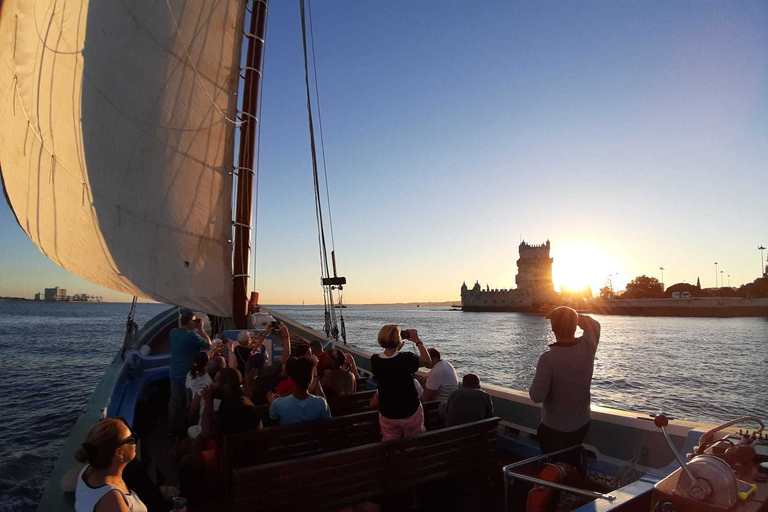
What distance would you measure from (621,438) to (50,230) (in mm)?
5169

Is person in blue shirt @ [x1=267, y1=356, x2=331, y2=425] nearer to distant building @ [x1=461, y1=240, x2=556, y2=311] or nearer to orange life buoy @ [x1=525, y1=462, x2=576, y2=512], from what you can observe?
orange life buoy @ [x1=525, y1=462, x2=576, y2=512]

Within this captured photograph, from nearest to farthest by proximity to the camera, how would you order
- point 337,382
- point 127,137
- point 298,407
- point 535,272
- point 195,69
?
1. point 298,407
2. point 337,382
3. point 127,137
4. point 195,69
5. point 535,272

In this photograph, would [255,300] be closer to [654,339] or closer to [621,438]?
[621,438]

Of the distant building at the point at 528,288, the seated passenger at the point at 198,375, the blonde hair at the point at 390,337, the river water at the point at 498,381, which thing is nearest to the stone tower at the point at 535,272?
the distant building at the point at 528,288

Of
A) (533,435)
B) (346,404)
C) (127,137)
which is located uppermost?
(127,137)

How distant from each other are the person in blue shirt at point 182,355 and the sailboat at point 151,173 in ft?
1.69

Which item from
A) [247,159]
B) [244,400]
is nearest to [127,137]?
[247,159]

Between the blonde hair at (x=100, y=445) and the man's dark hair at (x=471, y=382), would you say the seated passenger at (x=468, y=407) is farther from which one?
the blonde hair at (x=100, y=445)

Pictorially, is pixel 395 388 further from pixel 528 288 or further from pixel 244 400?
pixel 528 288

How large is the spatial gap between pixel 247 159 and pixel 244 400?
5209mm

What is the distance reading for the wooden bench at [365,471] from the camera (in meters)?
2.77

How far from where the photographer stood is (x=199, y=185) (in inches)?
271

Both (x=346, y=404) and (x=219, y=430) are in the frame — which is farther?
(x=346, y=404)

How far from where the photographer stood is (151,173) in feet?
19.6
